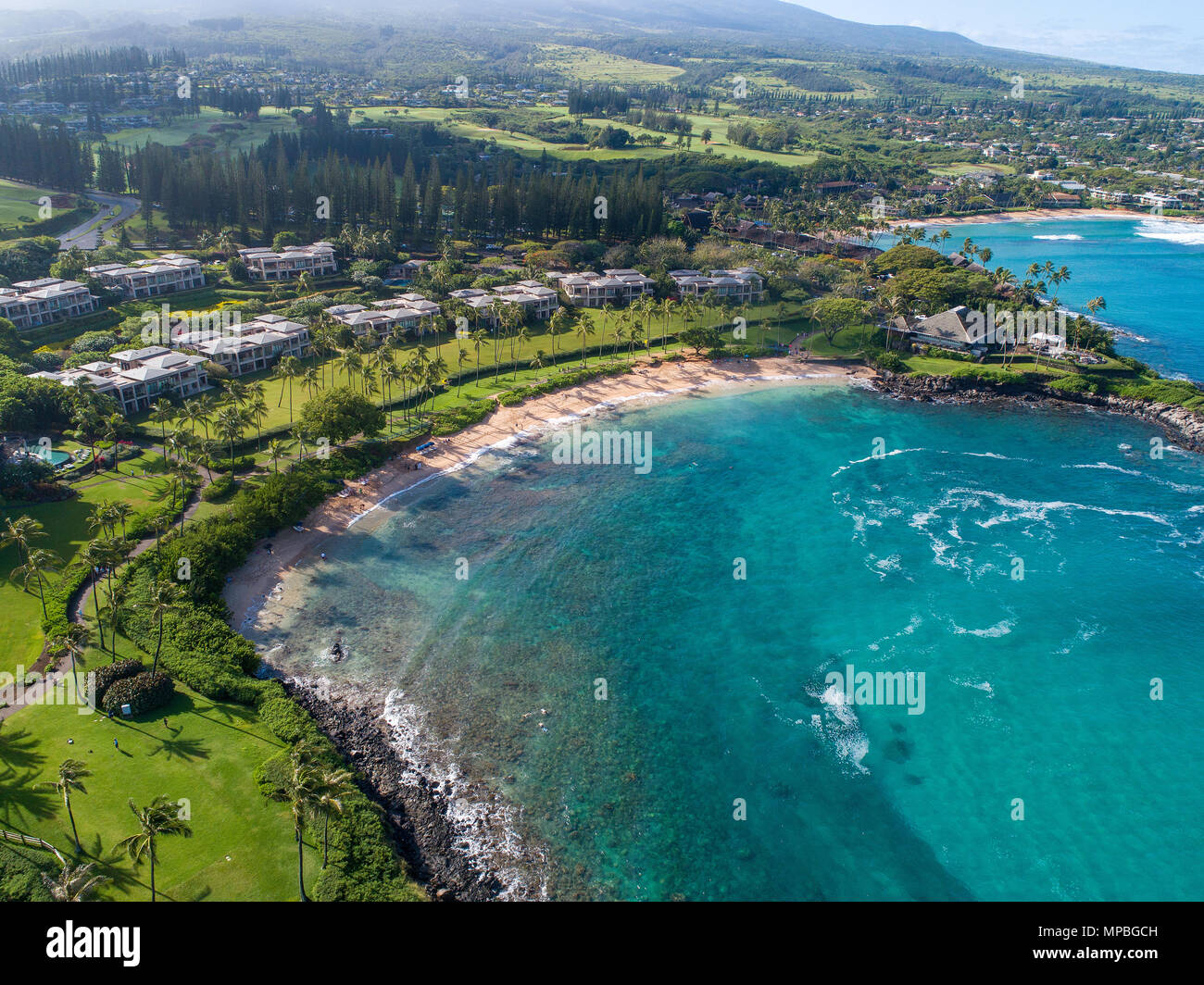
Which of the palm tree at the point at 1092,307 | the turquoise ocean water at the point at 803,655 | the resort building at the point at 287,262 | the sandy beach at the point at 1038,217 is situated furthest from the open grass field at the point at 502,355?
the sandy beach at the point at 1038,217

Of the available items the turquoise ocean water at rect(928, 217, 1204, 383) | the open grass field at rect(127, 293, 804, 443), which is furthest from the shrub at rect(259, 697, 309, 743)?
the turquoise ocean water at rect(928, 217, 1204, 383)

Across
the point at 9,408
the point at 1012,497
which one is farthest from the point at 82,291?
the point at 1012,497

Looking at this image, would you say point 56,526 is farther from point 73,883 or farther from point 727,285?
point 727,285

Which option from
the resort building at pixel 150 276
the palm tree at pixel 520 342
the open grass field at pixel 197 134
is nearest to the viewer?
the palm tree at pixel 520 342

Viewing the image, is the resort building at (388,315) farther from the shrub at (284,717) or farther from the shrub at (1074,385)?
the shrub at (1074,385)

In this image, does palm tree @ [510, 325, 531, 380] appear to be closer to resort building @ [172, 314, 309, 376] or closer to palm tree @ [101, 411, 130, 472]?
resort building @ [172, 314, 309, 376]

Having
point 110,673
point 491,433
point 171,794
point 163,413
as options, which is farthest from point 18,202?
point 171,794
